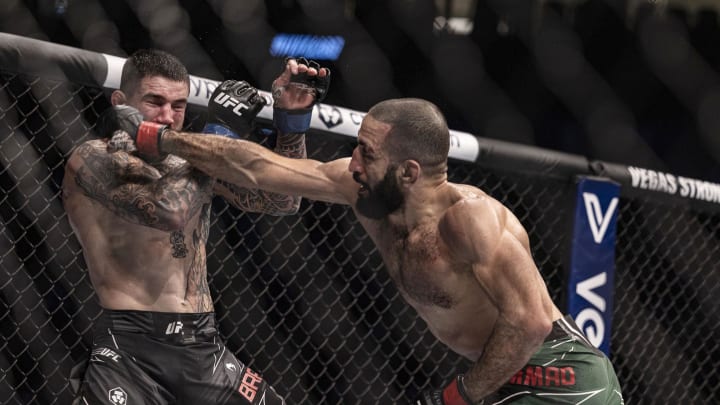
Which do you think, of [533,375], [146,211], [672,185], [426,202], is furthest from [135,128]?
[672,185]

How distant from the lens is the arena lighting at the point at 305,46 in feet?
A: 11.4

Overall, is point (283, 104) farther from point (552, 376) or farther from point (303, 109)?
point (552, 376)

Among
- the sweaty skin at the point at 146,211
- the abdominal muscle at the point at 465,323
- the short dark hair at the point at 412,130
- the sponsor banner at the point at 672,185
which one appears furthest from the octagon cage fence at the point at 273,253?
the abdominal muscle at the point at 465,323

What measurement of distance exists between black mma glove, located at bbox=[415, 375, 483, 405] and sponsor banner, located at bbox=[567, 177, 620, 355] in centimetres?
105

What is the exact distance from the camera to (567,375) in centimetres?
200

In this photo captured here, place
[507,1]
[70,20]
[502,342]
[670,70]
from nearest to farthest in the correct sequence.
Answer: [502,342]
[70,20]
[507,1]
[670,70]

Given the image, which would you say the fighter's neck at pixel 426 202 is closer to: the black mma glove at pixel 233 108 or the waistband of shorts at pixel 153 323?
the black mma glove at pixel 233 108

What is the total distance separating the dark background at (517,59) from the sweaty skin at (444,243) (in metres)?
1.33

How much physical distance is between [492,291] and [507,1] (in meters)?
2.37

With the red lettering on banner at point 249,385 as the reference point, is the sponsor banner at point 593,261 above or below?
below

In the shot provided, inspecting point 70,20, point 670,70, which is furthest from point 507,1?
point 70,20

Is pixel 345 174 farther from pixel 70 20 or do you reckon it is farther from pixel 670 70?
pixel 670 70

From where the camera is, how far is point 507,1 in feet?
13.1

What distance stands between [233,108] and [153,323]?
500 mm
